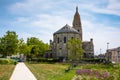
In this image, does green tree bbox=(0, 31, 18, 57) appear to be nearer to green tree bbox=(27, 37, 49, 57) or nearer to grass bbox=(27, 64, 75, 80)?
green tree bbox=(27, 37, 49, 57)

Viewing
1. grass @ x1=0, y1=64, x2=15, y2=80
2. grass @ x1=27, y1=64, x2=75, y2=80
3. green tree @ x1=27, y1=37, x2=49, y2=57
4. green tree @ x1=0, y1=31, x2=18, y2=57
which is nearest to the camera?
grass @ x1=0, y1=64, x2=15, y2=80

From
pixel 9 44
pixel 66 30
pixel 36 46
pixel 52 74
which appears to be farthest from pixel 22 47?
pixel 52 74

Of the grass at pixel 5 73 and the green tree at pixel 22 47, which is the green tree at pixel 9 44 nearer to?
the green tree at pixel 22 47

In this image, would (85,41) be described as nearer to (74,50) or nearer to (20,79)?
(74,50)

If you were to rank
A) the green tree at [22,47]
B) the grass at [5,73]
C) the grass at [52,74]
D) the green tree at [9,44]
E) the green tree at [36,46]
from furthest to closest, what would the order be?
the green tree at [36,46]
the green tree at [22,47]
the green tree at [9,44]
the grass at [52,74]
the grass at [5,73]

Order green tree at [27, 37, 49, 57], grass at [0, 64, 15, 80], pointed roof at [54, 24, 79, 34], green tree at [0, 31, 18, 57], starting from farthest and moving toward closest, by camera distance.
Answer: green tree at [27, 37, 49, 57] → pointed roof at [54, 24, 79, 34] → green tree at [0, 31, 18, 57] → grass at [0, 64, 15, 80]

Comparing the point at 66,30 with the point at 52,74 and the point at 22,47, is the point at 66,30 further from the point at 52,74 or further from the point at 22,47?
the point at 52,74

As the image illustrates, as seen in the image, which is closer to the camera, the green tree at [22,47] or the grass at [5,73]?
the grass at [5,73]

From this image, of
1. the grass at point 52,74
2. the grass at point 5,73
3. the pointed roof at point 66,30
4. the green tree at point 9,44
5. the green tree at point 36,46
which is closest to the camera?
the grass at point 5,73

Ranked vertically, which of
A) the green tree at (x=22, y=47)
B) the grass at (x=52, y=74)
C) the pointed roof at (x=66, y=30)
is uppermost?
the pointed roof at (x=66, y=30)

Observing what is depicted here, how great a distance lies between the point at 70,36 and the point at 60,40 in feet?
Answer: 12.7

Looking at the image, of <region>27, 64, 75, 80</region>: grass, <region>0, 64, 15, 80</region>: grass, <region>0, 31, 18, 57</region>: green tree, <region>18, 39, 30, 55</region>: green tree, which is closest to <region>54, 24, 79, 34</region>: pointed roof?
<region>18, 39, 30, 55</region>: green tree

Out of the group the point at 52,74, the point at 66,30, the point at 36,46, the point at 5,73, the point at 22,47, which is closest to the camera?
the point at 5,73

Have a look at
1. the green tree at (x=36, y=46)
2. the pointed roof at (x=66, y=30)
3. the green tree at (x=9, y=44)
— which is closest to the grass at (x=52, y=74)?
the green tree at (x=9, y=44)
